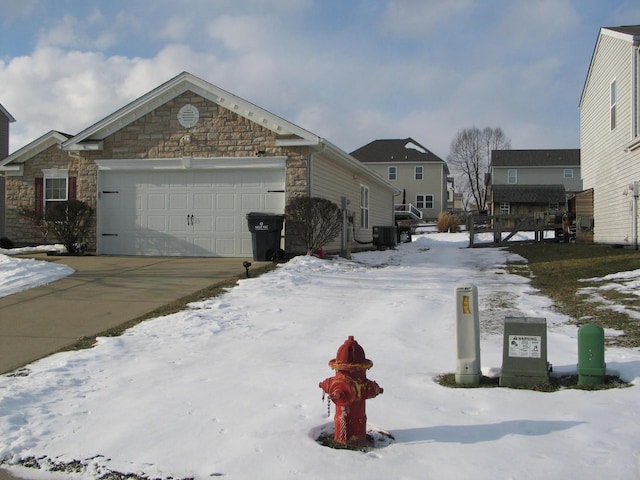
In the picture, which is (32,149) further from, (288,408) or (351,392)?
(351,392)

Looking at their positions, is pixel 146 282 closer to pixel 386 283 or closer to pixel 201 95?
pixel 386 283

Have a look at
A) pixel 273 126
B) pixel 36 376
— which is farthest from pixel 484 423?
pixel 273 126

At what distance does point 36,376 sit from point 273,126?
10.5 m

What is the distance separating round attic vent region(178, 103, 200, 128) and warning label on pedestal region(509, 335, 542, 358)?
12.3 metres

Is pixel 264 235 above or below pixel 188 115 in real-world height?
below

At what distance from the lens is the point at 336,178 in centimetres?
1764

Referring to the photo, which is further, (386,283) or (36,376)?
(386,283)

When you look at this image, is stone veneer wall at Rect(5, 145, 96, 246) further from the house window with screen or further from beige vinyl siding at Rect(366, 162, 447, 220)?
the house window with screen

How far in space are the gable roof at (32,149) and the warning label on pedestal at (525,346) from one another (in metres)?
18.7

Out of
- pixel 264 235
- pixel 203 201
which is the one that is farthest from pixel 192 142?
pixel 264 235

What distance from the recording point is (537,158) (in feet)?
181

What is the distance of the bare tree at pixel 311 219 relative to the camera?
555 inches

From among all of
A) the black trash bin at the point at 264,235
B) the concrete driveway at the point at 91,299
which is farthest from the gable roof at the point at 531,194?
the concrete driveway at the point at 91,299

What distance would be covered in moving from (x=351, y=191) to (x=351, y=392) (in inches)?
645
